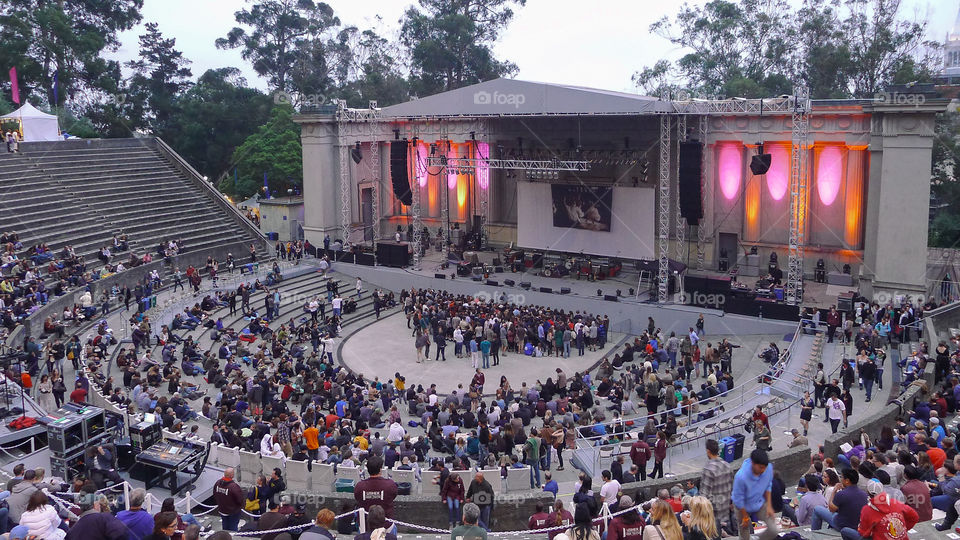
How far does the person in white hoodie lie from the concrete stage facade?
890 inches

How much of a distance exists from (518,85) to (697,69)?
31.3 meters

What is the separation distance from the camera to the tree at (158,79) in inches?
2094

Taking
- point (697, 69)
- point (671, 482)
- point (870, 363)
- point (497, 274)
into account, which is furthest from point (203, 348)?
point (697, 69)

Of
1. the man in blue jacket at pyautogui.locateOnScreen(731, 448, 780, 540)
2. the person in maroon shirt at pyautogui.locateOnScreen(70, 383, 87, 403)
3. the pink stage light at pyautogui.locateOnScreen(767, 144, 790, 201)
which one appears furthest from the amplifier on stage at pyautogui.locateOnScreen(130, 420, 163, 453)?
the pink stage light at pyautogui.locateOnScreen(767, 144, 790, 201)

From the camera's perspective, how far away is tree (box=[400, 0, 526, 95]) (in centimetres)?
5781

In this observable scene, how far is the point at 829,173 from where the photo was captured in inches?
1158

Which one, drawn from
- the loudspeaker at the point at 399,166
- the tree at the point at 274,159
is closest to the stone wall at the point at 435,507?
the loudspeaker at the point at 399,166

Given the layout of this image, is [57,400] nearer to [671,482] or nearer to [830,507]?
[671,482]

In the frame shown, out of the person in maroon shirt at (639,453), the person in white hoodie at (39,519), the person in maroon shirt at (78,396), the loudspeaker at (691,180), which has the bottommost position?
the person in maroon shirt at (639,453)

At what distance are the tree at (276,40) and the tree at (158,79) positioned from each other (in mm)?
8593

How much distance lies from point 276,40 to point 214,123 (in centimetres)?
1586

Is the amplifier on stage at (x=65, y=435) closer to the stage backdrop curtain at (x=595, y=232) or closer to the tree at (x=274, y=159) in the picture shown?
the stage backdrop curtain at (x=595, y=232)

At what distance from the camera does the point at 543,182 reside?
34594 mm

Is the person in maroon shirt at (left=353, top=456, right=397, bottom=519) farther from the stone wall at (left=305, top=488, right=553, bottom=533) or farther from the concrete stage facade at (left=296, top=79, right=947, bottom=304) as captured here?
the concrete stage facade at (left=296, top=79, right=947, bottom=304)
